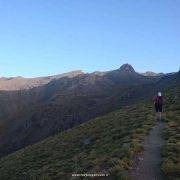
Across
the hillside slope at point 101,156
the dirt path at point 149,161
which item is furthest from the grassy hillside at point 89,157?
the dirt path at point 149,161

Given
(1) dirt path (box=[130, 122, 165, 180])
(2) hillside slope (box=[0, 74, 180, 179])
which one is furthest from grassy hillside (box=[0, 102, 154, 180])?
(1) dirt path (box=[130, 122, 165, 180])

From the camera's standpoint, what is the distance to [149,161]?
902 inches

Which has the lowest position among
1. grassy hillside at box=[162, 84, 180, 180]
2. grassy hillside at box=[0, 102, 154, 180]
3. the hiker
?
grassy hillside at box=[0, 102, 154, 180]

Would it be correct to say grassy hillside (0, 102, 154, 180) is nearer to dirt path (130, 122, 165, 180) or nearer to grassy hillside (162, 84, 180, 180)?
dirt path (130, 122, 165, 180)

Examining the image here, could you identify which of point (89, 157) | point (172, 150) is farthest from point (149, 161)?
point (89, 157)

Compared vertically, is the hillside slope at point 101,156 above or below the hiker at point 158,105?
below

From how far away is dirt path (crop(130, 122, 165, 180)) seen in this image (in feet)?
67.9

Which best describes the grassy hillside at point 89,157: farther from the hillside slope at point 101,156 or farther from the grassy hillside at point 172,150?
the grassy hillside at point 172,150

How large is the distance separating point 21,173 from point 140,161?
12223 millimetres

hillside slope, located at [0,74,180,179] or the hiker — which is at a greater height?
the hiker

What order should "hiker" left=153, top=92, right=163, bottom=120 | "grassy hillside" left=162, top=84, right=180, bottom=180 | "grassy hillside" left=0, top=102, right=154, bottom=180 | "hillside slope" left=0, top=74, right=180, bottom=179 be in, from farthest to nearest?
"hiker" left=153, top=92, right=163, bottom=120
"grassy hillside" left=0, top=102, right=154, bottom=180
"hillside slope" left=0, top=74, right=180, bottom=179
"grassy hillside" left=162, top=84, right=180, bottom=180

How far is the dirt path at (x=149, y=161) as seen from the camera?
20705mm

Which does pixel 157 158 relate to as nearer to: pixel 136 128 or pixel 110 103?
pixel 136 128

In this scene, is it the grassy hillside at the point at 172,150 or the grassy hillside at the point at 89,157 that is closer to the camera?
the grassy hillside at the point at 172,150
